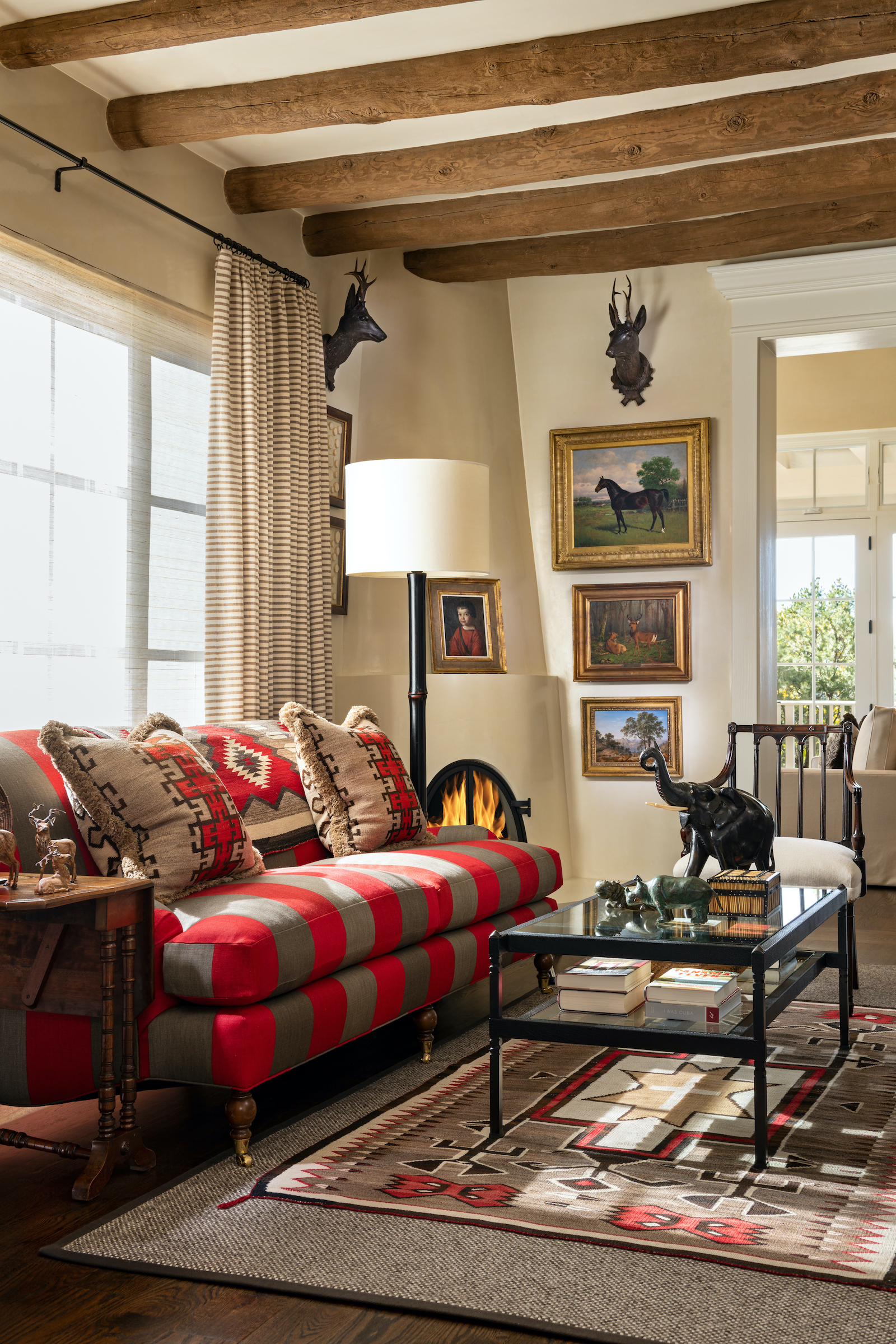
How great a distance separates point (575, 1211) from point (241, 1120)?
692 millimetres

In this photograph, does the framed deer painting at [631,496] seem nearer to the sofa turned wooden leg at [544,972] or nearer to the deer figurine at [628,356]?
the deer figurine at [628,356]

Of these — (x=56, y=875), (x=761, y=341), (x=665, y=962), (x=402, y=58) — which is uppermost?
(x=402, y=58)

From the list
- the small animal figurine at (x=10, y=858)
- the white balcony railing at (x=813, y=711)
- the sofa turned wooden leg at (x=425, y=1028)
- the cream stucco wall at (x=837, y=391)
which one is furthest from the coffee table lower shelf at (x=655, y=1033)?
the cream stucco wall at (x=837, y=391)

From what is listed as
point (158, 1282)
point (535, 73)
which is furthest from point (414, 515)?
point (158, 1282)

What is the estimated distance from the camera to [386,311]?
5668 mm

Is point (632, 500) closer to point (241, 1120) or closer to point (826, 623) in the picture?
point (826, 623)

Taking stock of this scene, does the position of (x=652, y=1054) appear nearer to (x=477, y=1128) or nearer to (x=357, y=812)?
(x=477, y=1128)

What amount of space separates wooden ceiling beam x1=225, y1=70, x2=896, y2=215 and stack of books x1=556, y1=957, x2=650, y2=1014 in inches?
111

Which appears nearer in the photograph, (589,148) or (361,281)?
(589,148)

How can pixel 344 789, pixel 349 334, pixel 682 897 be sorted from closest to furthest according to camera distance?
1. pixel 682 897
2. pixel 344 789
3. pixel 349 334

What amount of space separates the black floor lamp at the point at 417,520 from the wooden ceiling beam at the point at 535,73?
3.64 ft

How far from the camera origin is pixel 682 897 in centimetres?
275

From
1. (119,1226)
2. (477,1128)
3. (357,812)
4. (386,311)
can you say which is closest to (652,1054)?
(477,1128)

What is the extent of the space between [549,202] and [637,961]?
3346 mm
